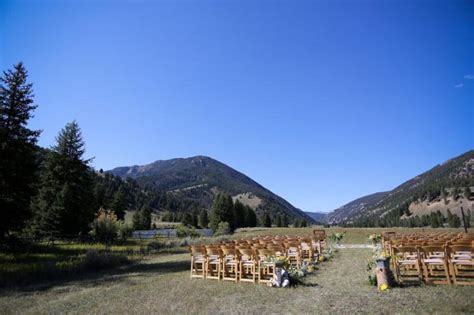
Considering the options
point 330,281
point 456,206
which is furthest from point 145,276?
point 456,206

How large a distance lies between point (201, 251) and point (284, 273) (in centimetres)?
358

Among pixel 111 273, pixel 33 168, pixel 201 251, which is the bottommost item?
pixel 111 273

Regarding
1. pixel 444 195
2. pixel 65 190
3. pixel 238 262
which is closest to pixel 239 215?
pixel 65 190

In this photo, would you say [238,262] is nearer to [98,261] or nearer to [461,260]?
[461,260]

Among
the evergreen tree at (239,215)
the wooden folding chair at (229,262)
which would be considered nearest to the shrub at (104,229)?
the wooden folding chair at (229,262)

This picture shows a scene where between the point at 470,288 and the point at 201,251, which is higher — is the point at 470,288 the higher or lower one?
the lower one

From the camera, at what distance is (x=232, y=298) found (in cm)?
866

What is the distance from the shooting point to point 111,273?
14523 mm

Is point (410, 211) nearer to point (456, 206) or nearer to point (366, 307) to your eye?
point (456, 206)

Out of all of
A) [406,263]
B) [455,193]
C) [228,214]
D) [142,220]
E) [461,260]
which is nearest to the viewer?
[461,260]

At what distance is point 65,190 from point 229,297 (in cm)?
2730

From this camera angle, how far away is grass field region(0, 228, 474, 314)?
7.35 metres

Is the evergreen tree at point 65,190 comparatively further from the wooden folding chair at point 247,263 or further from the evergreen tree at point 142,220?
the evergreen tree at point 142,220

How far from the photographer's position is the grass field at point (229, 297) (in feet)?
24.1
